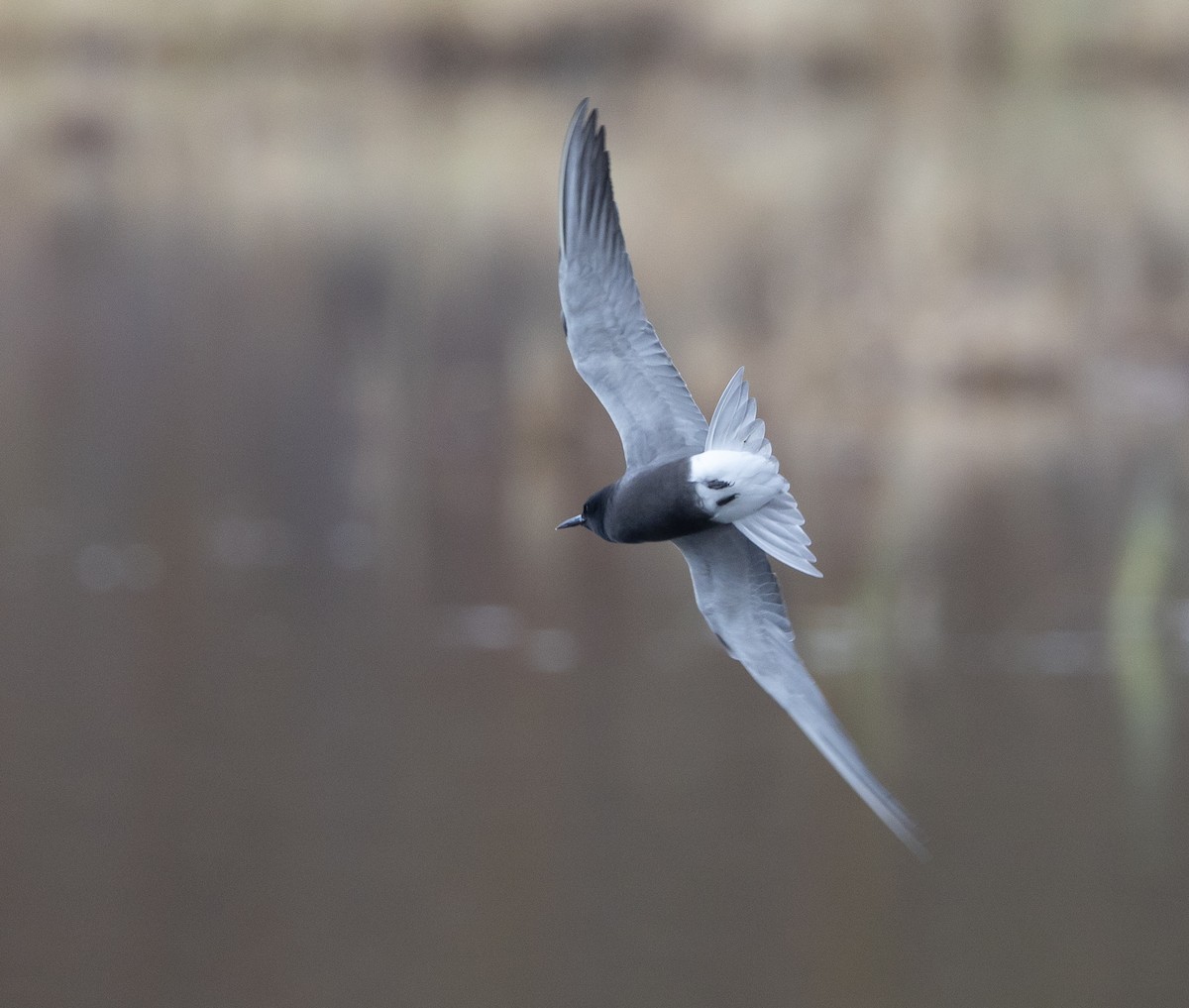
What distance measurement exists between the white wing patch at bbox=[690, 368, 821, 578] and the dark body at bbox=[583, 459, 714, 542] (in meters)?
0.03

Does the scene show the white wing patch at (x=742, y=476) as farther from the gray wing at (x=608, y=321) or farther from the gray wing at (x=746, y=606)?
the gray wing at (x=608, y=321)

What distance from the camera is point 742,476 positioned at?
11.1ft

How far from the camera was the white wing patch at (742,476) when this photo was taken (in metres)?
3.39

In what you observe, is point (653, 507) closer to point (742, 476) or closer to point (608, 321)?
point (742, 476)

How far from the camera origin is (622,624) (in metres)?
13.6

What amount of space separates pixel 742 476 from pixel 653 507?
0.16m

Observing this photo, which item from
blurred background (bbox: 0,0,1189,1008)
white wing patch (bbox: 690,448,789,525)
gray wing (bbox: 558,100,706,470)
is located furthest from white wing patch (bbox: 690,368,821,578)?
blurred background (bbox: 0,0,1189,1008)

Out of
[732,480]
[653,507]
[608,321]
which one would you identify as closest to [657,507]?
[653,507]

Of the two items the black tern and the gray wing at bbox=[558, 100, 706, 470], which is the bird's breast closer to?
the black tern

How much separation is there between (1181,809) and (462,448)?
8.54 meters

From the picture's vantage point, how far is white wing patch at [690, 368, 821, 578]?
3387 mm

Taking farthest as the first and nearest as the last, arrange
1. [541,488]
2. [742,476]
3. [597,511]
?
[541,488] → [597,511] → [742,476]

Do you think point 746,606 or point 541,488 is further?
point 541,488

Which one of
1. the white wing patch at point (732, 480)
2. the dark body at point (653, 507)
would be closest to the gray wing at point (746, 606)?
the dark body at point (653, 507)
